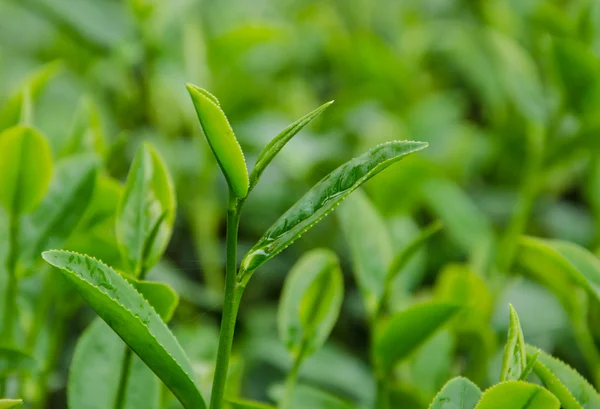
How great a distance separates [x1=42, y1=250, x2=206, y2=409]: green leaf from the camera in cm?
42

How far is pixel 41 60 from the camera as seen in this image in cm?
124

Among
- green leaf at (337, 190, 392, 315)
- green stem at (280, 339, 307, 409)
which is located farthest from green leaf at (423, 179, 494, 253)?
green stem at (280, 339, 307, 409)

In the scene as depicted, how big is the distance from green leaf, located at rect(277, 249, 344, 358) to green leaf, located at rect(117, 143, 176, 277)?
125mm

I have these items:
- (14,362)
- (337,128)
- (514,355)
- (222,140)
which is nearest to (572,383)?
(514,355)

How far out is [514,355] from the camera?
45 centimetres

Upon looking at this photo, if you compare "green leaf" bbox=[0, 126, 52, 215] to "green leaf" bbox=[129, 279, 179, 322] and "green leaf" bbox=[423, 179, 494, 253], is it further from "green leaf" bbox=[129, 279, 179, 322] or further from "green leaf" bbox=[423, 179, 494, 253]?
"green leaf" bbox=[423, 179, 494, 253]

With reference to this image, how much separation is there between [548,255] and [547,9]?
477mm

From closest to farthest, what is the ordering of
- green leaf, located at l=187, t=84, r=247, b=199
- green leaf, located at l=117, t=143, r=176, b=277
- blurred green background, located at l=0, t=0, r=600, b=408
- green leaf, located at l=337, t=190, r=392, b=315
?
green leaf, located at l=187, t=84, r=247, b=199 < green leaf, located at l=117, t=143, r=176, b=277 < green leaf, located at l=337, t=190, r=392, b=315 < blurred green background, located at l=0, t=0, r=600, b=408

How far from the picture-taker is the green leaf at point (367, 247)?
0.64m

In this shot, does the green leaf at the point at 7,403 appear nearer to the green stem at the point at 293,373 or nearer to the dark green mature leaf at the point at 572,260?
the green stem at the point at 293,373

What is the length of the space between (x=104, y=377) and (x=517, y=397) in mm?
306

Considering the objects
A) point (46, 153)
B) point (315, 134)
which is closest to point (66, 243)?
point (46, 153)

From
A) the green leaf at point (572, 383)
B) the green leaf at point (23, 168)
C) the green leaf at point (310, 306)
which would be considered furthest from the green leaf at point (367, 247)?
the green leaf at point (23, 168)

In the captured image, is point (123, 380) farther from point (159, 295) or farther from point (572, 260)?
point (572, 260)
